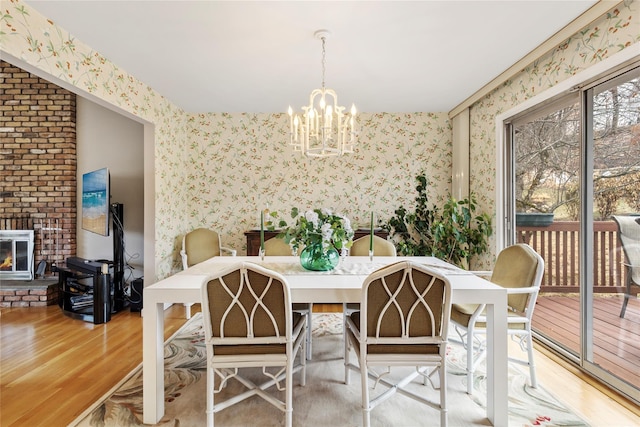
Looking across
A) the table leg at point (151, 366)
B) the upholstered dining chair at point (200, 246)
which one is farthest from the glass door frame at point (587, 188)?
the upholstered dining chair at point (200, 246)

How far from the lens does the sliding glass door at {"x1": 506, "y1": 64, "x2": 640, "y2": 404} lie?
6.89 ft

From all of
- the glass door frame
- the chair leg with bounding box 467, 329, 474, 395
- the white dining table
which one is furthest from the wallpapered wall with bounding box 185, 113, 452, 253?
the white dining table

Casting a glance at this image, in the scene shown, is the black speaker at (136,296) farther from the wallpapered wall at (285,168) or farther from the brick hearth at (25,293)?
the brick hearth at (25,293)

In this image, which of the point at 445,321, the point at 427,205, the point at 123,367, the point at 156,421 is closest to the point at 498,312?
the point at 445,321

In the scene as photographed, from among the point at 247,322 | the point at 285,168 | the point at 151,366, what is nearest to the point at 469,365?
the point at 247,322

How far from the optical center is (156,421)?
177cm

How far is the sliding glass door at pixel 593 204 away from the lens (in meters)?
2.10

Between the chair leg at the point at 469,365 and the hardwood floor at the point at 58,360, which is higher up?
the chair leg at the point at 469,365

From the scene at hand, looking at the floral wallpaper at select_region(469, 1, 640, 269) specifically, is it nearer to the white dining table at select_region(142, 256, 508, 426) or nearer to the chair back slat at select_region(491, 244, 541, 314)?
the chair back slat at select_region(491, 244, 541, 314)

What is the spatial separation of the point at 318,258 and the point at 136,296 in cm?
270

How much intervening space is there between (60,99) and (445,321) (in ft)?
16.5

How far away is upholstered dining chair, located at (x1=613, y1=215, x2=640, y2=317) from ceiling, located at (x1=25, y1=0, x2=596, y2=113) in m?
1.42

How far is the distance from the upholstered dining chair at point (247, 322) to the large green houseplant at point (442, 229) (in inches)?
104

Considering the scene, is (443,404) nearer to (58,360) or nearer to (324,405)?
(324,405)
